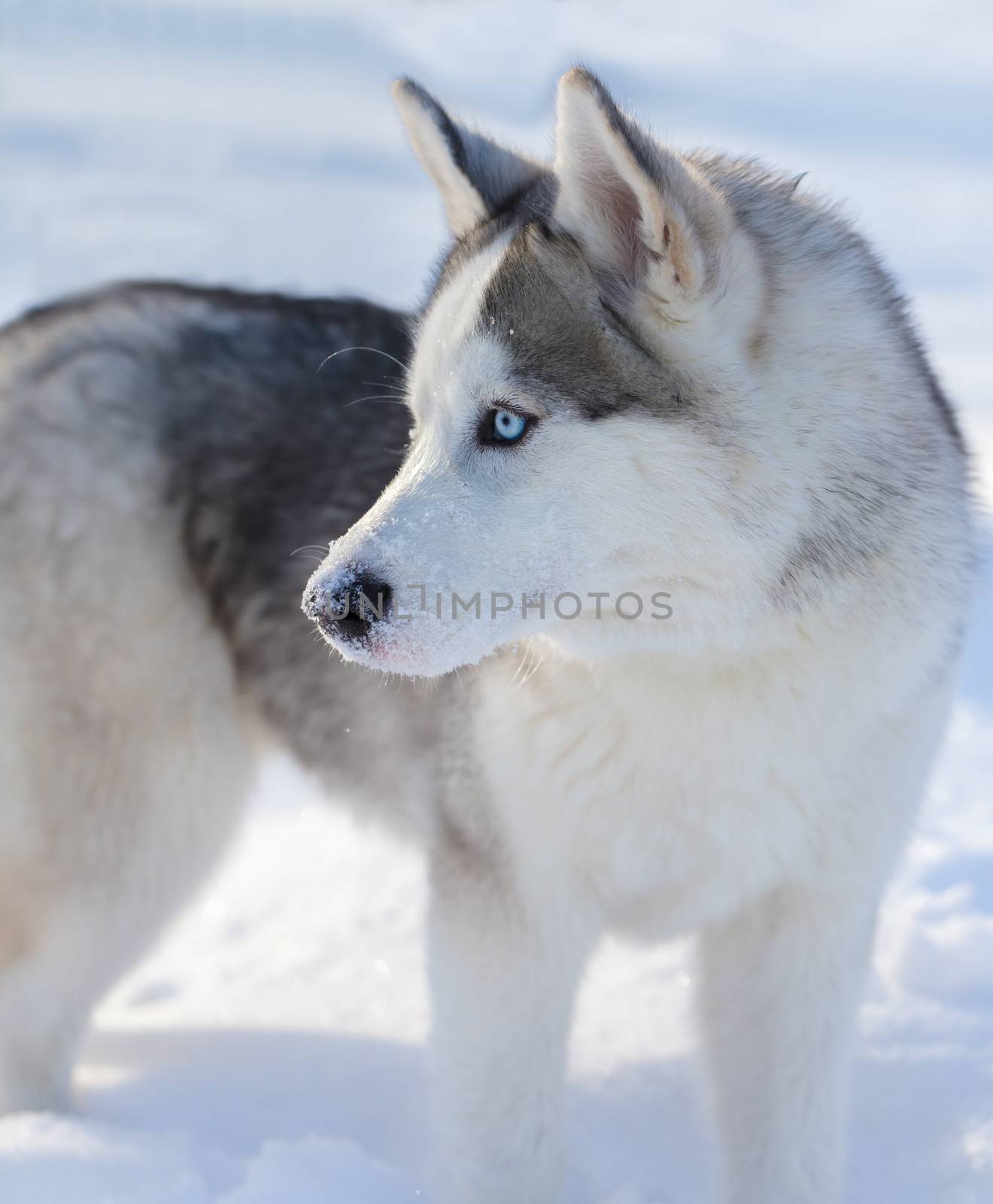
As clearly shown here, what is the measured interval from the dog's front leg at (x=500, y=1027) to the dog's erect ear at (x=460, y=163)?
1.11 metres

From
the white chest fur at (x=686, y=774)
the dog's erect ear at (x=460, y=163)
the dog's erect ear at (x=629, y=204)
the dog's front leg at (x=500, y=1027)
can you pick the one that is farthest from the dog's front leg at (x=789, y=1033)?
the dog's erect ear at (x=460, y=163)

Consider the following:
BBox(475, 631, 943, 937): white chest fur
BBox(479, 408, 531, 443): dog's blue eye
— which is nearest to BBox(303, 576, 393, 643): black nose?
BBox(479, 408, 531, 443): dog's blue eye

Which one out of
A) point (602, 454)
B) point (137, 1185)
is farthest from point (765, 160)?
point (137, 1185)

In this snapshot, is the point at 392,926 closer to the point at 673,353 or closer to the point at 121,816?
the point at 121,816

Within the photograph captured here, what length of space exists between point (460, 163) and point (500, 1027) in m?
1.46

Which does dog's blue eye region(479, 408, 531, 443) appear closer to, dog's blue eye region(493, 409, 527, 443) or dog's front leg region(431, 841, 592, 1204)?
dog's blue eye region(493, 409, 527, 443)

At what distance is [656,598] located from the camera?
5.78ft

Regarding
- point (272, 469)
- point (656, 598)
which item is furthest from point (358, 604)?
point (272, 469)

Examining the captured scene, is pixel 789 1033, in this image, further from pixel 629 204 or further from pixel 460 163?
pixel 460 163

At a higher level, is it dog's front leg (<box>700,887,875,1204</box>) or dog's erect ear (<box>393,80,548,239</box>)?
dog's erect ear (<box>393,80,548,239</box>)

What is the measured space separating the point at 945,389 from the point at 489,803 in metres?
1.13

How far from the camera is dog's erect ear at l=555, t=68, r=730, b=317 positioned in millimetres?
1533

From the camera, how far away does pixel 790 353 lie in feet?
5.66

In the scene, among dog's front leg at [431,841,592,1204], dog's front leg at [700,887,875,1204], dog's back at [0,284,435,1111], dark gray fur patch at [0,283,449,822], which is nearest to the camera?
dog's front leg at [431,841,592,1204]
